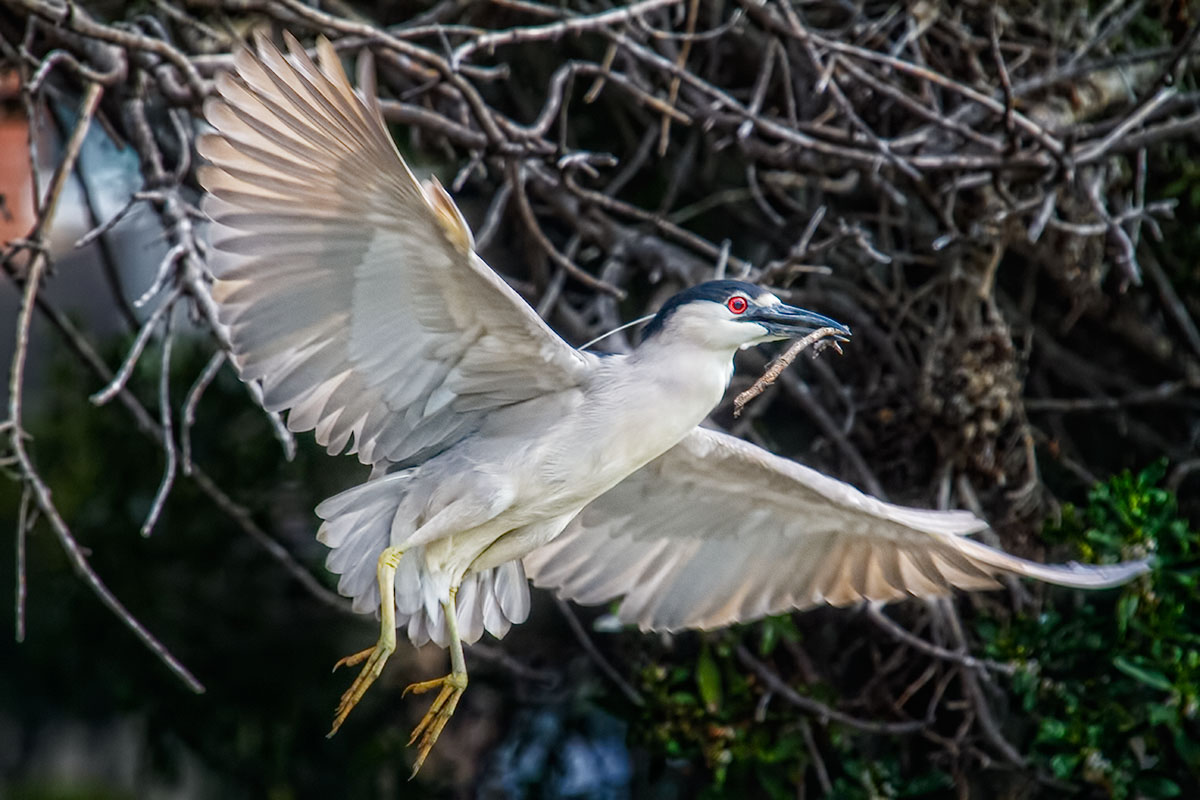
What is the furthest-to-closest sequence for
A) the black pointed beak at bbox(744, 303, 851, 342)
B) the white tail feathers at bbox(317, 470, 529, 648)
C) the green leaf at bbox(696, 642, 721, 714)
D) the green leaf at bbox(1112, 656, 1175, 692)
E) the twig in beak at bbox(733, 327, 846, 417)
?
1. the green leaf at bbox(696, 642, 721, 714)
2. the green leaf at bbox(1112, 656, 1175, 692)
3. the white tail feathers at bbox(317, 470, 529, 648)
4. the black pointed beak at bbox(744, 303, 851, 342)
5. the twig in beak at bbox(733, 327, 846, 417)

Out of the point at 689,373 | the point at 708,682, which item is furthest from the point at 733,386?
the point at 689,373

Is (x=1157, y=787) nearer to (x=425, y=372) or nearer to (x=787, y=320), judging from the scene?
(x=787, y=320)

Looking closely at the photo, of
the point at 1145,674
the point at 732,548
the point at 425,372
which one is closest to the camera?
the point at 425,372

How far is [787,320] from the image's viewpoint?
7.48ft

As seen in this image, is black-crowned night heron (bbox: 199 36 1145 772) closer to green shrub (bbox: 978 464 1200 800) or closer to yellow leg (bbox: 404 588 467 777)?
yellow leg (bbox: 404 588 467 777)

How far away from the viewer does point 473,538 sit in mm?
2418

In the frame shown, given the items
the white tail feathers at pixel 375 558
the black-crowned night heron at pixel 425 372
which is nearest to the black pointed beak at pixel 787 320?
the black-crowned night heron at pixel 425 372

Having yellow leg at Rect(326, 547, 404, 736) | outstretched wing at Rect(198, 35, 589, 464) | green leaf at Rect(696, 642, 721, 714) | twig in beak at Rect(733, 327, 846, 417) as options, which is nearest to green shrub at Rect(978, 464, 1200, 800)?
green leaf at Rect(696, 642, 721, 714)

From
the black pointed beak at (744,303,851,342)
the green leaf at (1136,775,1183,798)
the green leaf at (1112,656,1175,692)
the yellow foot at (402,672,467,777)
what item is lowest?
the green leaf at (1136,775,1183,798)

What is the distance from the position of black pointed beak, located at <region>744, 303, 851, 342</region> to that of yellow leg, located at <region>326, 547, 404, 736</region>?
2.35 ft

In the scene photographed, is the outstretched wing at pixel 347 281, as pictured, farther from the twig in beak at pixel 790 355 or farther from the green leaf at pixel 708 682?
the green leaf at pixel 708 682

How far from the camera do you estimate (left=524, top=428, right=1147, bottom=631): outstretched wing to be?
2.70 m

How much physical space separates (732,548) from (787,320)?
2.59 feet

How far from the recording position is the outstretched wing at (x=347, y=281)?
2092 millimetres
